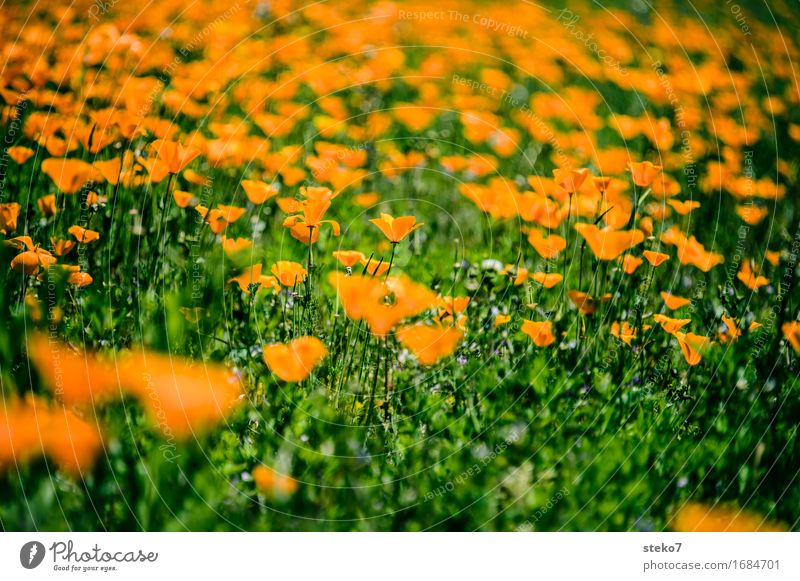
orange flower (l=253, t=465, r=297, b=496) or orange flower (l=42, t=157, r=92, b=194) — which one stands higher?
orange flower (l=42, t=157, r=92, b=194)

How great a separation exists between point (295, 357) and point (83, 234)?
51cm

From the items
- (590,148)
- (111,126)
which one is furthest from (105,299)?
(590,148)

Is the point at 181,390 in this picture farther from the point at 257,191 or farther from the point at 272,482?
the point at 257,191

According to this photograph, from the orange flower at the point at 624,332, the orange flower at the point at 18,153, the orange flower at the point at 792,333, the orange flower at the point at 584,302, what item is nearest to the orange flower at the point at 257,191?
the orange flower at the point at 18,153

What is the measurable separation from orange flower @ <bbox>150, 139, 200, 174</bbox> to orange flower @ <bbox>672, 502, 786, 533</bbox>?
1.26 metres

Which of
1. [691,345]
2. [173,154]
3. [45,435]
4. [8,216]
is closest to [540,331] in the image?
[691,345]

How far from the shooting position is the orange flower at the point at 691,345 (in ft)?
4.73

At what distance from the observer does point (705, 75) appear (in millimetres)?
2020

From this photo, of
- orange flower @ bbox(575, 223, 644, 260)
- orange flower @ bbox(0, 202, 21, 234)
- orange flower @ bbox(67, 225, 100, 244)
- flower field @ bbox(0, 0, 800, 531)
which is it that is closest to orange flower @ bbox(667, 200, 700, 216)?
flower field @ bbox(0, 0, 800, 531)

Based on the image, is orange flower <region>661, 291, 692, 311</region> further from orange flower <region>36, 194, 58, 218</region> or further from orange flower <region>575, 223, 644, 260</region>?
orange flower <region>36, 194, 58, 218</region>

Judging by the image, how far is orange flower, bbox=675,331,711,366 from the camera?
1.44 m

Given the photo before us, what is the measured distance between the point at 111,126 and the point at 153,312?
45 centimetres

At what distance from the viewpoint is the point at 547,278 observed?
59.2 inches
